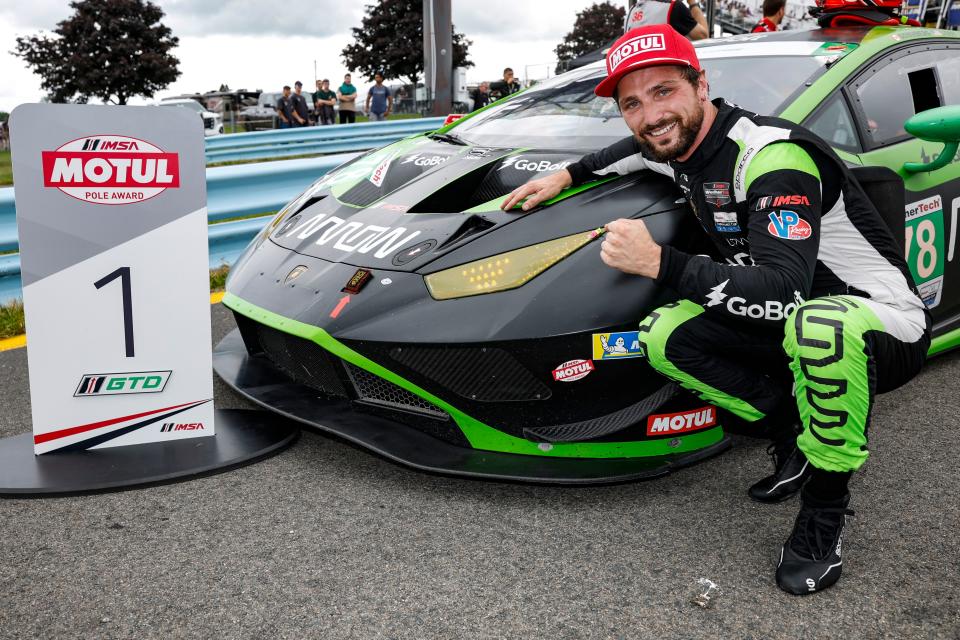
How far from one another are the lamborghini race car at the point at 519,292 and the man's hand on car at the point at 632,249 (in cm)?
14

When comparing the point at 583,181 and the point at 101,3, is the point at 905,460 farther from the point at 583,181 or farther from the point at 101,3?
the point at 101,3

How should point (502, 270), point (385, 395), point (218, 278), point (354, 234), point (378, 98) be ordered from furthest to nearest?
point (378, 98) < point (218, 278) < point (354, 234) < point (385, 395) < point (502, 270)

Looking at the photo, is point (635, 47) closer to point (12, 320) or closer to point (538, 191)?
point (538, 191)

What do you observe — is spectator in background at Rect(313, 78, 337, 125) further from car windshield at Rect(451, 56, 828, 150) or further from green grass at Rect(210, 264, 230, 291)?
car windshield at Rect(451, 56, 828, 150)

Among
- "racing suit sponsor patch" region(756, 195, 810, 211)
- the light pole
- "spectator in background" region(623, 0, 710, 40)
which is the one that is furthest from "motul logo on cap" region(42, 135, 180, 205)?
the light pole

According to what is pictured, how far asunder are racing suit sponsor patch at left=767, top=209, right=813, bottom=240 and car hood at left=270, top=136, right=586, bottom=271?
752mm

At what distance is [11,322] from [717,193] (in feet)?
11.4

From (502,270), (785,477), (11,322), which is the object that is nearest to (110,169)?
(502,270)

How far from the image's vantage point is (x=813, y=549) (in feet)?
6.54

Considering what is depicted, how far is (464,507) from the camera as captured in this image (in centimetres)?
232

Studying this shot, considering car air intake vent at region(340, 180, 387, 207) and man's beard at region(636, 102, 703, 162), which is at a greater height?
man's beard at region(636, 102, 703, 162)

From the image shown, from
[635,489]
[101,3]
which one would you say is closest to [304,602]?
[635,489]

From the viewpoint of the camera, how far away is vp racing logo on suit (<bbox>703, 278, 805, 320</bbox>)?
6.60ft

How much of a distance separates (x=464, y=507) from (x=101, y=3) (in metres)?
48.0
